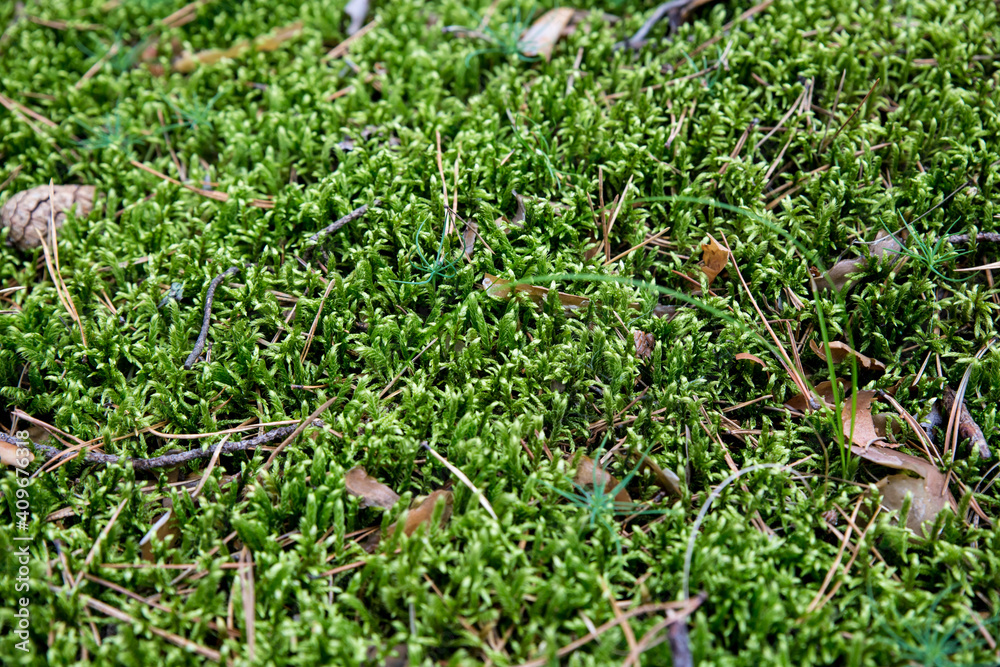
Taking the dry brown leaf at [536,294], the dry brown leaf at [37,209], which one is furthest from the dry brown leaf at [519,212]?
the dry brown leaf at [37,209]

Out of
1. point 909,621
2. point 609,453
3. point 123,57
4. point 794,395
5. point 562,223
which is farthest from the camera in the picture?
point 123,57

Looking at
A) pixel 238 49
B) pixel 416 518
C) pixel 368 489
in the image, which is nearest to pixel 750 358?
pixel 416 518

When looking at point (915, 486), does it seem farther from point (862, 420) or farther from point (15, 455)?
point (15, 455)

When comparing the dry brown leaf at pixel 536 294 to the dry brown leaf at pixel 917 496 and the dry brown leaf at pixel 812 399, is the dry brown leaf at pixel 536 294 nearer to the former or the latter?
the dry brown leaf at pixel 812 399

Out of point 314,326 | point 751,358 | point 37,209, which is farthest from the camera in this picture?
point 37,209

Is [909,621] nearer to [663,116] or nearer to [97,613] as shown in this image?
[663,116]

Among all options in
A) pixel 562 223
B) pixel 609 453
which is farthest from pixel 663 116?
pixel 609 453
